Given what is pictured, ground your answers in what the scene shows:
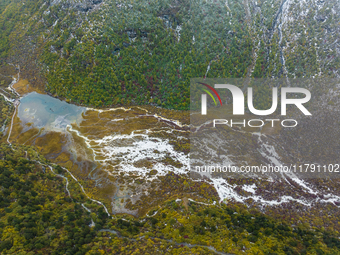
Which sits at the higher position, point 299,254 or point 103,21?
point 103,21

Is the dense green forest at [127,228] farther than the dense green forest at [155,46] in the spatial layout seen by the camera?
No

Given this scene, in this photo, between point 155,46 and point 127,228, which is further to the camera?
point 155,46

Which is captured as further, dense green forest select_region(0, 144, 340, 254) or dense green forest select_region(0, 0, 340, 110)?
dense green forest select_region(0, 0, 340, 110)

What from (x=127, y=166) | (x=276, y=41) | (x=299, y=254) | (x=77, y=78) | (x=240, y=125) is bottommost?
(x=299, y=254)

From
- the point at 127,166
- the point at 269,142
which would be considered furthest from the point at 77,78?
the point at 269,142

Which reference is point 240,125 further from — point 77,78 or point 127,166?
point 77,78

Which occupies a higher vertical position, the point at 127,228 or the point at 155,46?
the point at 155,46

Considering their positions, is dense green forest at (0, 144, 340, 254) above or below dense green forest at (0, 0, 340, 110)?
below

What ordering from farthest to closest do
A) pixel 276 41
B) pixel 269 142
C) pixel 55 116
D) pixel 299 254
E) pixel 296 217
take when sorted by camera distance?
pixel 276 41 → pixel 55 116 → pixel 269 142 → pixel 296 217 → pixel 299 254
